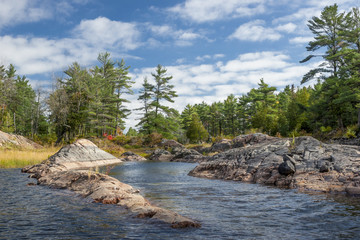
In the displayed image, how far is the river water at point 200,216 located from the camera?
4812 millimetres

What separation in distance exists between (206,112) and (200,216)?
7141cm

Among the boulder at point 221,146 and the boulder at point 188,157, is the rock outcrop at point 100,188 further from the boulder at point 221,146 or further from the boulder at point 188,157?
the boulder at point 221,146

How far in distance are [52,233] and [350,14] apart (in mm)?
39535

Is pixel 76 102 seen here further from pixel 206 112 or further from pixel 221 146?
pixel 206 112

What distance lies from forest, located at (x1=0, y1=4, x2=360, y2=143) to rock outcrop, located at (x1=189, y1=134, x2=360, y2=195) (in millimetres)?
1756

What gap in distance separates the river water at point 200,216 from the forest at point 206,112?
291 inches

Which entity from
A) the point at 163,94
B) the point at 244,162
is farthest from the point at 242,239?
the point at 163,94

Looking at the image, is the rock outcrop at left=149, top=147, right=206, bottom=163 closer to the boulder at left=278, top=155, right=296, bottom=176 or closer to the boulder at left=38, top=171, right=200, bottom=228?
the boulder at left=278, top=155, right=296, bottom=176

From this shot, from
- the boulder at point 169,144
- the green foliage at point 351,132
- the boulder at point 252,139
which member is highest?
the green foliage at point 351,132

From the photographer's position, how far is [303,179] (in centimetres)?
1021

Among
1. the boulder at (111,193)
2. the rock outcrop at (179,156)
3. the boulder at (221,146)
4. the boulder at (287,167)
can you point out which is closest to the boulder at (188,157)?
the rock outcrop at (179,156)

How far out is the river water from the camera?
15.8ft

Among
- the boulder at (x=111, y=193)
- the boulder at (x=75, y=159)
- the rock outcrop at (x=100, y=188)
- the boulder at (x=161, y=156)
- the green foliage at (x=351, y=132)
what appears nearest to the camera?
the boulder at (x=111, y=193)

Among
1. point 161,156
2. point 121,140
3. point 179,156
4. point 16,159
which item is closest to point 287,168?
point 16,159
